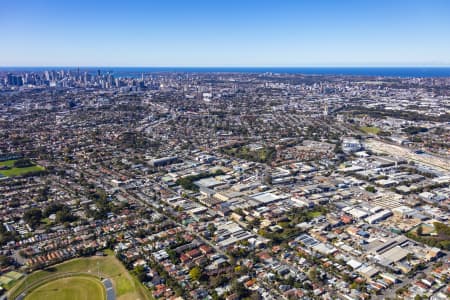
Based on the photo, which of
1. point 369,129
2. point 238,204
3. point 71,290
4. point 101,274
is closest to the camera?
point 71,290

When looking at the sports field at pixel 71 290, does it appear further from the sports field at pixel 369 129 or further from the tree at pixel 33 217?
the sports field at pixel 369 129

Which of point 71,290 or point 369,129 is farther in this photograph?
point 369,129

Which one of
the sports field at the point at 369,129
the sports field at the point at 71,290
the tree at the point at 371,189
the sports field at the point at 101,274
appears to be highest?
the sports field at the point at 369,129

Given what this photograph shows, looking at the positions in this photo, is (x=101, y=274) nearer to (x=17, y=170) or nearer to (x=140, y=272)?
(x=140, y=272)

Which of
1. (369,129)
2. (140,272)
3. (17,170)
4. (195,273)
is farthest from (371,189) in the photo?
(17,170)

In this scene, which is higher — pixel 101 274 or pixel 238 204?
pixel 238 204

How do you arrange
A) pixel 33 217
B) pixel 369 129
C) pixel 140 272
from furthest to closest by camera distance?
pixel 369 129 < pixel 33 217 < pixel 140 272

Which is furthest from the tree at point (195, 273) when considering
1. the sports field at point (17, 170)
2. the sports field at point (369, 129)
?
the sports field at point (369, 129)
